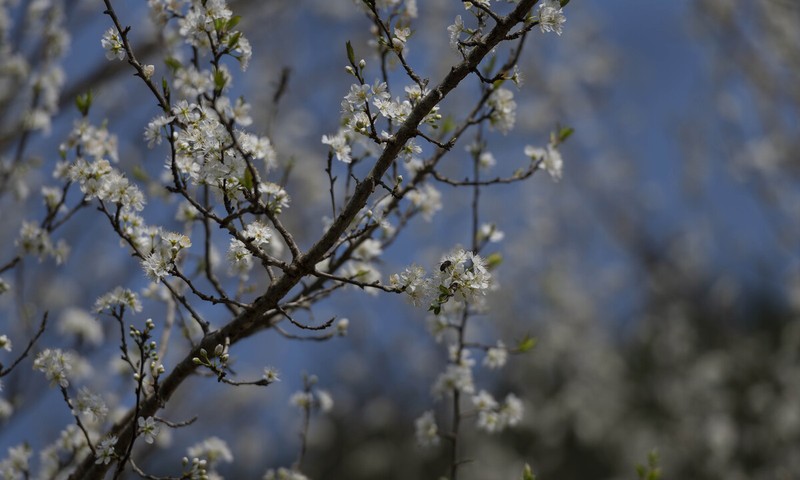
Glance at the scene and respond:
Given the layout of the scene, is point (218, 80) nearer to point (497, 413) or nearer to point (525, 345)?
point (525, 345)

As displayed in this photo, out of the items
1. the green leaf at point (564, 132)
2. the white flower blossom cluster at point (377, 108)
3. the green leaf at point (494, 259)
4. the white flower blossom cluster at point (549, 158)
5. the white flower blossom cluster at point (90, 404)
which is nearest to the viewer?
the white flower blossom cluster at point (377, 108)


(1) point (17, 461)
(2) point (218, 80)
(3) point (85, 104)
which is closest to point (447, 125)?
(2) point (218, 80)

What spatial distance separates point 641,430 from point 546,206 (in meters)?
3.92

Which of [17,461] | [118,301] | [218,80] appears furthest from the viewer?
[17,461]

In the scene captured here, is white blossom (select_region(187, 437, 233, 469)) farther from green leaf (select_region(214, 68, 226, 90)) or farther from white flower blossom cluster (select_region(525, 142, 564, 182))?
white flower blossom cluster (select_region(525, 142, 564, 182))

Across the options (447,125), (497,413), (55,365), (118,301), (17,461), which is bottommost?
(17,461)

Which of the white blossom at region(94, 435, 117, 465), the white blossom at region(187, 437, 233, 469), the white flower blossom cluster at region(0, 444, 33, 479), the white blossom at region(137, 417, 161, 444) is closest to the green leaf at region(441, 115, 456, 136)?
the white blossom at region(187, 437, 233, 469)

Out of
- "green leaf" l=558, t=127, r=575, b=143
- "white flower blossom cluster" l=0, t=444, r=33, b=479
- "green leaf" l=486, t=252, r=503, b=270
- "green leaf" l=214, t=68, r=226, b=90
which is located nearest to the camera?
"green leaf" l=214, t=68, r=226, b=90

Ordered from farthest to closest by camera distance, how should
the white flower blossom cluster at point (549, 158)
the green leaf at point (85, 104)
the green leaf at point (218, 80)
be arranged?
Result: the white flower blossom cluster at point (549, 158) → the green leaf at point (85, 104) → the green leaf at point (218, 80)

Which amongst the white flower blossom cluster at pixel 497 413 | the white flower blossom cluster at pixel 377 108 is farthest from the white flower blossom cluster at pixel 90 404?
the white flower blossom cluster at pixel 497 413

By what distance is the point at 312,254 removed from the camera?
7.80ft

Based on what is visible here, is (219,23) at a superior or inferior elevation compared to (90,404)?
superior

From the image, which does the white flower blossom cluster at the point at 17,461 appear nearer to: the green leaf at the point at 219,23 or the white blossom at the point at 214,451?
the white blossom at the point at 214,451

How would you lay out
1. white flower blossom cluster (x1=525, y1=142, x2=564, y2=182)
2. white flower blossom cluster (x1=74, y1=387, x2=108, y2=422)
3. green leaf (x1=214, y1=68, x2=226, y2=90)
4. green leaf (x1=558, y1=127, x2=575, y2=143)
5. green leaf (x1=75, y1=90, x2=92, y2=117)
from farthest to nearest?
green leaf (x1=558, y1=127, x2=575, y2=143)
white flower blossom cluster (x1=525, y1=142, x2=564, y2=182)
green leaf (x1=75, y1=90, x2=92, y2=117)
white flower blossom cluster (x1=74, y1=387, x2=108, y2=422)
green leaf (x1=214, y1=68, x2=226, y2=90)
